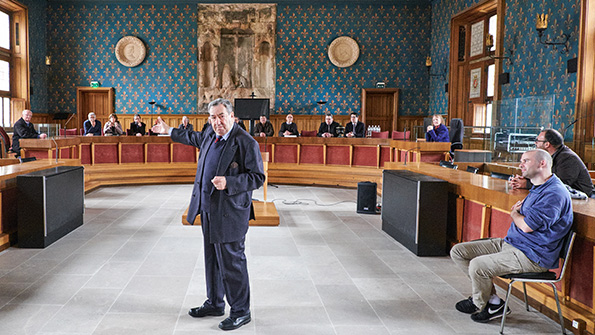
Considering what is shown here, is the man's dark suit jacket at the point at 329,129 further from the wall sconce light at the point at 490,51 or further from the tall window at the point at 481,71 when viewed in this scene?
the wall sconce light at the point at 490,51

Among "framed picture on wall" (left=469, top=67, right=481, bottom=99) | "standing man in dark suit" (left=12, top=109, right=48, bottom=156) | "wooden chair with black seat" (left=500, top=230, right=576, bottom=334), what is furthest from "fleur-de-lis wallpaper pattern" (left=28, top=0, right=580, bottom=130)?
"wooden chair with black seat" (left=500, top=230, right=576, bottom=334)

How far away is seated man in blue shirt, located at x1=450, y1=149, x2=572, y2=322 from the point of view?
2.84 metres

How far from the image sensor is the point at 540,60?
8.94m

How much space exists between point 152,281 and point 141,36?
39.6 ft

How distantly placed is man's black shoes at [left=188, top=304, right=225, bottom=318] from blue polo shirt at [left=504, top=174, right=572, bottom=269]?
205 centimetres

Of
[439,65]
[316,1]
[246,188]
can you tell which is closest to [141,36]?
[316,1]

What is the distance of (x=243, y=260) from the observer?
119 inches

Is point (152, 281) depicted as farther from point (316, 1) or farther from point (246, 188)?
point (316, 1)

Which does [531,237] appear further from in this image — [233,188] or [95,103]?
[95,103]

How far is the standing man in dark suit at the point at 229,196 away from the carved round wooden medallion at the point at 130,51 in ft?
40.7

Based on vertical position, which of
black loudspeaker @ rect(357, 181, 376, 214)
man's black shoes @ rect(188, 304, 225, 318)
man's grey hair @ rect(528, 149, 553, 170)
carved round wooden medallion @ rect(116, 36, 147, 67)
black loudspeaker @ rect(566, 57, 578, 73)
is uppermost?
carved round wooden medallion @ rect(116, 36, 147, 67)

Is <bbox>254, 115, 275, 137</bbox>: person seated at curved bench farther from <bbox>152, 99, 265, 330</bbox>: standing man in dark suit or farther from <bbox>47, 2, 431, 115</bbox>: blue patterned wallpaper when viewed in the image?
<bbox>152, 99, 265, 330</bbox>: standing man in dark suit

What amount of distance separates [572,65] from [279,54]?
331 inches

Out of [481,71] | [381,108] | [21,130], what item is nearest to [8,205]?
[21,130]
